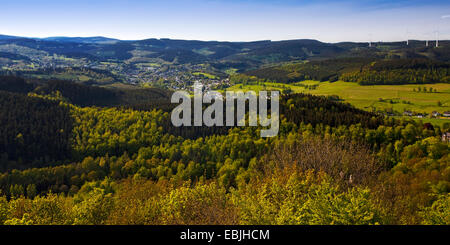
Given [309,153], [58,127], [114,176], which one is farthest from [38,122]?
[309,153]

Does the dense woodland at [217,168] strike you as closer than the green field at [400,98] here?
Yes

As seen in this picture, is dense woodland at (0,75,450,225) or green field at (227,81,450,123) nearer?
dense woodland at (0,75,450,225)

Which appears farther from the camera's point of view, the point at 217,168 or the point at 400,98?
the point at 400,98

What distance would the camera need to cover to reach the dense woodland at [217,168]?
28.8 metres

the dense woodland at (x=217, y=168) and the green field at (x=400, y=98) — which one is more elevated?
the green field at (x=400, y=98)

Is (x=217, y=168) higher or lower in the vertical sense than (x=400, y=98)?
lower

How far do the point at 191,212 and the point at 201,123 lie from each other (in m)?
114

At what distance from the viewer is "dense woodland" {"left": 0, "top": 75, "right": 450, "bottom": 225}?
28750mm

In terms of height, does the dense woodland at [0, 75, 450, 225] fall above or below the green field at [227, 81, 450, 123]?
below

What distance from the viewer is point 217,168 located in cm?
9456

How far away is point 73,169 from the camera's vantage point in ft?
343
